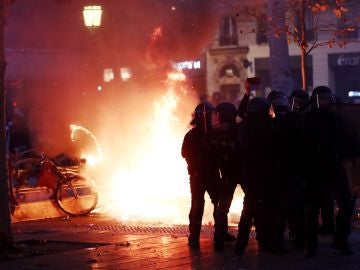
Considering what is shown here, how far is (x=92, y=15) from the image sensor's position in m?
19.4

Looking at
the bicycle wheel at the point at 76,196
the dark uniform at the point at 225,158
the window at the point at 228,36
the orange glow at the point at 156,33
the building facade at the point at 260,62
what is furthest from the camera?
the window at the point at 228,36

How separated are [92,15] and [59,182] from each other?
427 centimetres

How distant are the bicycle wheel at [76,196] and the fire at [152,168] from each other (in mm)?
416

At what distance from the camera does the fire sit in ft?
55.2

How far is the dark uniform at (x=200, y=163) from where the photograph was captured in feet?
36.2

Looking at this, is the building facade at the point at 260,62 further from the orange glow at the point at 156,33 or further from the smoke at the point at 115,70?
the orange glow at the point at 156,33

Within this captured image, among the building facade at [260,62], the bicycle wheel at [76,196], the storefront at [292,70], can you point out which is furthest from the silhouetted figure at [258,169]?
the storefront at [292,70]

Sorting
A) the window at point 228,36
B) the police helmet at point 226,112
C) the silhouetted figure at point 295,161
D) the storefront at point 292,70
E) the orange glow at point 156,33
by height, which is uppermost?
the window at point 228,36

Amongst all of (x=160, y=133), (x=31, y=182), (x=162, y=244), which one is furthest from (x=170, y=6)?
(x=162, y=244)

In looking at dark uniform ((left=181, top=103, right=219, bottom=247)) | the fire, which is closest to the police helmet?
dark uniform ((left=181, top=103, right=219, bottom=247))

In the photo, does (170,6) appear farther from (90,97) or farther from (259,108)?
(259,108)

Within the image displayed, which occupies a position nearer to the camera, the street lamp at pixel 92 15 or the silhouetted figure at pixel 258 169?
the silhouetted figure at pixel 258 169

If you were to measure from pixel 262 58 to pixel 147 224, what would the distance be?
31735 mm

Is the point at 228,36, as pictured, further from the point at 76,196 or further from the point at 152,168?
the point at 76,196
